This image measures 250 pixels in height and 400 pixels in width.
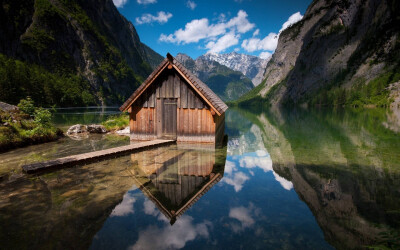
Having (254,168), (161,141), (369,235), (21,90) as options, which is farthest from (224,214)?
(21,90)

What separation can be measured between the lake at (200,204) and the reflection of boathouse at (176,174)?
0.14 feet

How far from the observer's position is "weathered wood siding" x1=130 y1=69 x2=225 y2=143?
1452 centimetres

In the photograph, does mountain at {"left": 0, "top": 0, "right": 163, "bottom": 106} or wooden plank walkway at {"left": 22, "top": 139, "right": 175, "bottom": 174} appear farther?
mountain at {"left": 0, "top": 0, "right": 163, "bottom": 106}

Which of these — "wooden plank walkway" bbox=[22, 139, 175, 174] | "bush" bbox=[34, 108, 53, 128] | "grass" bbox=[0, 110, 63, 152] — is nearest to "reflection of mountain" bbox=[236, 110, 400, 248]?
"wooden plank walkway" bbox=[22, 139, 175, 174]

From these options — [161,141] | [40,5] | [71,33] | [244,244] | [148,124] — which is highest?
[40,5]

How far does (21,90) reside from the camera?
70125 millimetres

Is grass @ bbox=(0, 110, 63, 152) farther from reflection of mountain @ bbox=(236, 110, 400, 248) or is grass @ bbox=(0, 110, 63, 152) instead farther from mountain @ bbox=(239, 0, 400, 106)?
mountain @ bbox=(239, 0, 400, 106)

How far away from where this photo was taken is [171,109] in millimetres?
14930

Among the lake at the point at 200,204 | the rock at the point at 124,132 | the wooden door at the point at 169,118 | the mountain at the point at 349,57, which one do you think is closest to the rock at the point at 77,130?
the rock at the point at 124,132

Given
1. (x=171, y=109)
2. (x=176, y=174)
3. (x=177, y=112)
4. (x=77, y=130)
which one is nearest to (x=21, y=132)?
(x=77, y=130)

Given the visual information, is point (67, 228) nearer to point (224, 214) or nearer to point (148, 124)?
point (224, 214)

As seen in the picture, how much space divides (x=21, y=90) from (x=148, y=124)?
7726 centimetres

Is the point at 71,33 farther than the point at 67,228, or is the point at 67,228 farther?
the point at 71,33

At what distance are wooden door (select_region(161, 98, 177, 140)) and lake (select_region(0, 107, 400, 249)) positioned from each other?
12.2 feet
